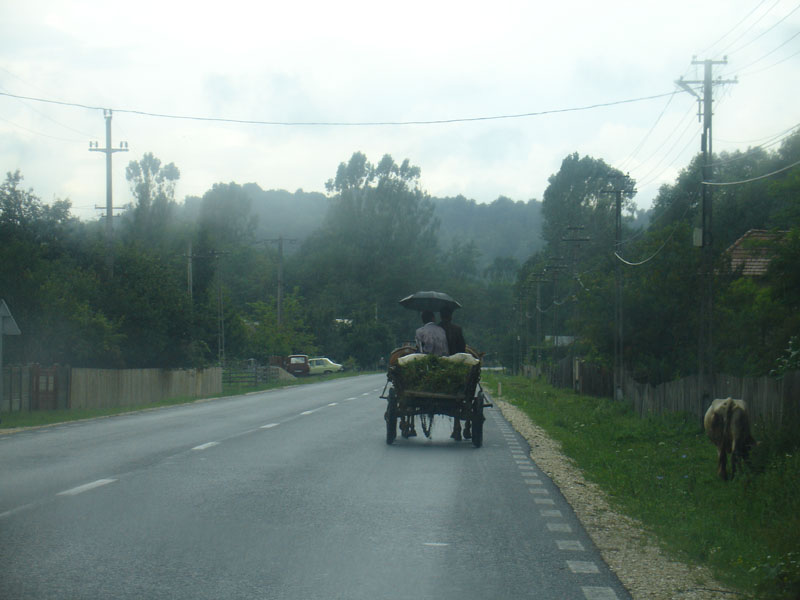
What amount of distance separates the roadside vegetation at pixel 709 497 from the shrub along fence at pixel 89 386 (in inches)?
677

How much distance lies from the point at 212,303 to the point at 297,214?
100.0m

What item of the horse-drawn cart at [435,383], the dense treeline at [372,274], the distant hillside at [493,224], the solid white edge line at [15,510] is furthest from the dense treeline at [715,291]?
the distant hillside at [493,224]

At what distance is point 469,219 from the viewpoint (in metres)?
180

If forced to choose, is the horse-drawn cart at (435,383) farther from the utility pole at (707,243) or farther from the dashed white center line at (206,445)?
the utility pole at (707,243)

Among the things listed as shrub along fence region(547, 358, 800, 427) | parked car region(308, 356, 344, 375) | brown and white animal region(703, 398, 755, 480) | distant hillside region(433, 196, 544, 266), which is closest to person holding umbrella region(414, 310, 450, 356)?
shrub along fence region(547, 358, 800, 427)

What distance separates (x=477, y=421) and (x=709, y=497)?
564 cm

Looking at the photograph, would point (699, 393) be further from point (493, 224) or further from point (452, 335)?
point (493, 224)

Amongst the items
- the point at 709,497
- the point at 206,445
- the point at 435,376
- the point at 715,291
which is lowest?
the point at 206,445

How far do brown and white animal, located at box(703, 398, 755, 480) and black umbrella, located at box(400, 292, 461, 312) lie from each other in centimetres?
586

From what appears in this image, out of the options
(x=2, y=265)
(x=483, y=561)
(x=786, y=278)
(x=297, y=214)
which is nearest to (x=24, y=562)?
(x=483, y=561)

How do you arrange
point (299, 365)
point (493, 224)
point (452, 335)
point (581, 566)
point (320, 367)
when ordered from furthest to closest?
point (493, 224) < point (320, 367) < point (299, 365) < point (452, 335) < point (581, 566)

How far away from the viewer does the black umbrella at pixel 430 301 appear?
61.6 feet

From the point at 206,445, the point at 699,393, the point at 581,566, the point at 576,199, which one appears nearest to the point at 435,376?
the point at 206,445

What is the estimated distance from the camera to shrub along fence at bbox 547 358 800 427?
16.0 metres
